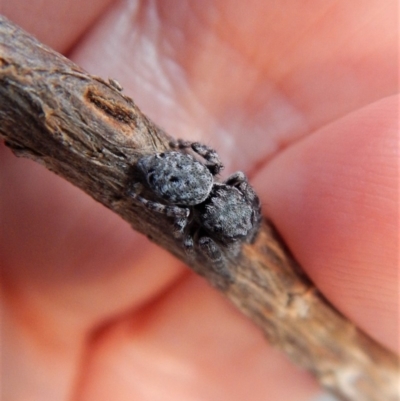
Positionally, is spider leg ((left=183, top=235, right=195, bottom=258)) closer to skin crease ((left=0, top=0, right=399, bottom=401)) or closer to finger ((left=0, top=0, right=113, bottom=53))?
skin crease ((left=0, top=0, right=399, bottom=401))

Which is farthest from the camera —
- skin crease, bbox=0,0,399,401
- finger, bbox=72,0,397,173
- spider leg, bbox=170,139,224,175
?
finger, bbox=72,0,397,173

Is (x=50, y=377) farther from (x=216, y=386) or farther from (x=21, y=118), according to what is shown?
(x=21, y=118)

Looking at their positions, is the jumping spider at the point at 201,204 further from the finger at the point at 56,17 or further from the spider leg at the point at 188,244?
the finger at the point at 56,17

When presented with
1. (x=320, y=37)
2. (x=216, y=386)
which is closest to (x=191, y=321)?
(x=216, y=386)

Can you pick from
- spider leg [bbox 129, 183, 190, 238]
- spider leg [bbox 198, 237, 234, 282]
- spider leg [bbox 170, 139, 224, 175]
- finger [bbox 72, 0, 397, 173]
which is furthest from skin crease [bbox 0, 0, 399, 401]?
spider leg [bbox 129, 183, 190, 238]

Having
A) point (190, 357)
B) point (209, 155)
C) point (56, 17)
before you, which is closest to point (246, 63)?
point (209, 155)
